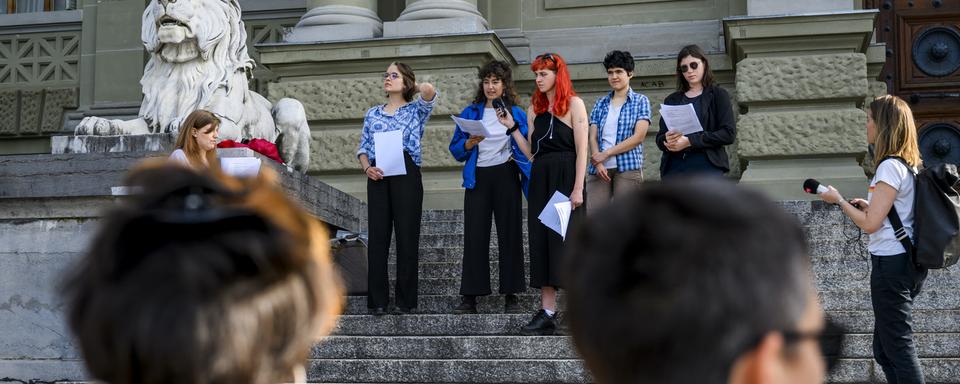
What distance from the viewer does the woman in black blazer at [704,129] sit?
23.9 feet

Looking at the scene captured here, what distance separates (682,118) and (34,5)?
1019cm

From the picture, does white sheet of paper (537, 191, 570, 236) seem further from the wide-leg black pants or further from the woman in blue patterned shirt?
the woman in blue patterned shirt

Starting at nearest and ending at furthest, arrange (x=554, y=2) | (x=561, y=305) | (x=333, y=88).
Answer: (x=561, y=305)
(x=333, y=88)
(x=554, y=2)

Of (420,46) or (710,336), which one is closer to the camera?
(710,336)

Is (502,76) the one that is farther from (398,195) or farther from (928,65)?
(928,65)

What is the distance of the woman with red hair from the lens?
23.7 ft

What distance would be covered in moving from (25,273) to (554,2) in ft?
22.4

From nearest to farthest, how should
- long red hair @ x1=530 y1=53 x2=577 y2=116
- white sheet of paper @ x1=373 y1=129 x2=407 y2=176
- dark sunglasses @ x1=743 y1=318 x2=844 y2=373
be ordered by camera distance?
dark sunglasses @ x1=743 y1=318 x2=844 y2=373
long red hair @ x1=530 y1=53 x2=577 y2=116
white sheet of paper @ x1=373 y1=129 x2=407 y2=176

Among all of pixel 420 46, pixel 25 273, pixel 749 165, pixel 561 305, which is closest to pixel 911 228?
pixel 561 305

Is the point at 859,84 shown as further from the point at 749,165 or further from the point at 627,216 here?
the point at 627,216

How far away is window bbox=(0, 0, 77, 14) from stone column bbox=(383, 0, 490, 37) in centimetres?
513

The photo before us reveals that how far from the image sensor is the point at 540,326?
693 centimetres

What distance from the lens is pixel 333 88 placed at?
11633 mm

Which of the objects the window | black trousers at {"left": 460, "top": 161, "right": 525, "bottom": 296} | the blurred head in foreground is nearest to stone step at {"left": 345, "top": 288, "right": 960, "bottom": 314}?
black trousers at {"left": 460, "top": 161, "right": 525, "bottom": 296}
